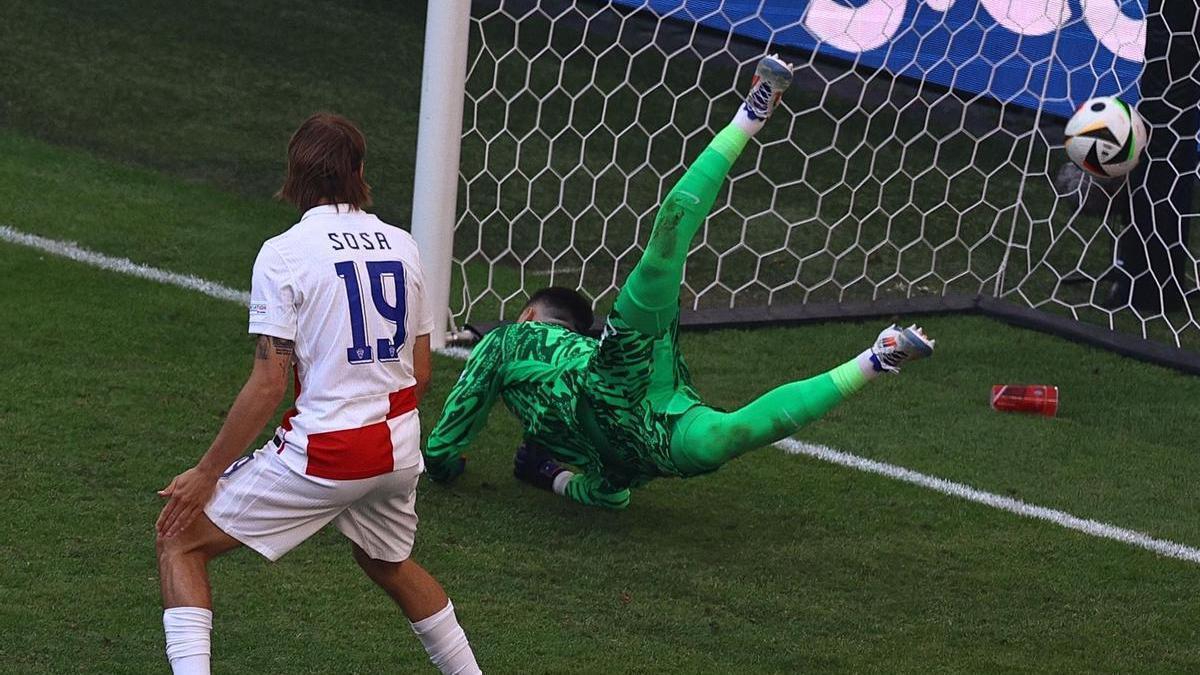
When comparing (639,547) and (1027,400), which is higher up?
(1027,400)

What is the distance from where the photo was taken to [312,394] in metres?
3.44

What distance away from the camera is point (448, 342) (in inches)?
260

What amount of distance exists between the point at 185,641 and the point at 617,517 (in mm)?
1965

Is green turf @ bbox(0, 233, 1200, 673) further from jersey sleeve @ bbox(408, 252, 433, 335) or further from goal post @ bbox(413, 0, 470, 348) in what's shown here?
jersey sleeve @ bbox(408, 252, 433, 335)

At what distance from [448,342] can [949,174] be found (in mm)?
3340

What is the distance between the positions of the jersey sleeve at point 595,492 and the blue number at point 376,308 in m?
1.72

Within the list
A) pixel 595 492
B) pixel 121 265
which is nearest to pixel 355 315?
pixel 595 492

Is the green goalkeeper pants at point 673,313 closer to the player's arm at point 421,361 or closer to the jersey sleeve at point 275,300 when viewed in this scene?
the player's arm at point 421,361

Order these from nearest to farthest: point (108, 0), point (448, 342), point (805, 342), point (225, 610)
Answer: point (225, 610), point (448, 342), point (805, 342), point (108, 0)

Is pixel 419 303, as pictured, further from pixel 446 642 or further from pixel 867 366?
pixel 867 366

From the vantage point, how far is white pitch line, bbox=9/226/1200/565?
526 centimetres

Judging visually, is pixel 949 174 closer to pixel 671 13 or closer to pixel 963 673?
pixel 671 13

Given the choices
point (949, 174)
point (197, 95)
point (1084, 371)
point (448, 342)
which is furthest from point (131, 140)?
point (1084, 371)

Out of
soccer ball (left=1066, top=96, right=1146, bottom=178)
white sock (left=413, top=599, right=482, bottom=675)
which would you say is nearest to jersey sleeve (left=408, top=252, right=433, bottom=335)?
white sock (left=413, top=599, right=482, bottom=675)
